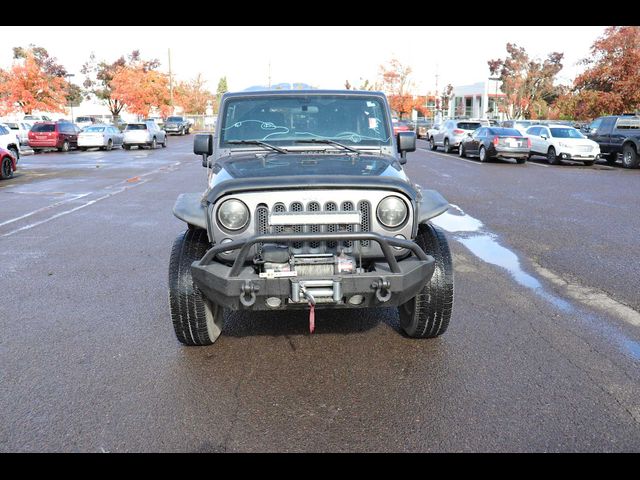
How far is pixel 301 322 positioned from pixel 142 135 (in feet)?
109

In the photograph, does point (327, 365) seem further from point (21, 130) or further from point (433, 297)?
point (21, 130)

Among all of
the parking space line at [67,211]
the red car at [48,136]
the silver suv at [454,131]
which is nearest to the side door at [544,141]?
the silver suv at [454,131]

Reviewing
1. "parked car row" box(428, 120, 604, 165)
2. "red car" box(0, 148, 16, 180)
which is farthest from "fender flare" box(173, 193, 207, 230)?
"parked car row" box(428, 120, 604, 165)

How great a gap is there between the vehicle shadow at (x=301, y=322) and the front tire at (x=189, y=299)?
1.44ft

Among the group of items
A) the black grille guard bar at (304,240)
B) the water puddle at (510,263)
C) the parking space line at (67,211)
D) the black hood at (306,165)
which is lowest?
the water puddle at (510,263)

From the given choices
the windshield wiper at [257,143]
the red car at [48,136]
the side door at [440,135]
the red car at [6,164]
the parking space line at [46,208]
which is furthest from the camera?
the red car at [48,136]

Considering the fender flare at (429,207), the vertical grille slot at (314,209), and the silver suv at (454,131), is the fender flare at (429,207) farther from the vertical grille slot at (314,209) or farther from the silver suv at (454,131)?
the silver suv at (454,131)

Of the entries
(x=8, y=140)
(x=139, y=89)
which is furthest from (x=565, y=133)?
(x=139, y=89)

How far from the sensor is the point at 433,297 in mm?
4312

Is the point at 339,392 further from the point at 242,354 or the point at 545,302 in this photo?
the point at 545,302

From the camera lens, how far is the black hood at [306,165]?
13.6 ft

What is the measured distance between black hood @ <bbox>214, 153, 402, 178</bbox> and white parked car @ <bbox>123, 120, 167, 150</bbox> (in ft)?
108

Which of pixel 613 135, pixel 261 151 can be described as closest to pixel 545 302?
pixel 261 151
